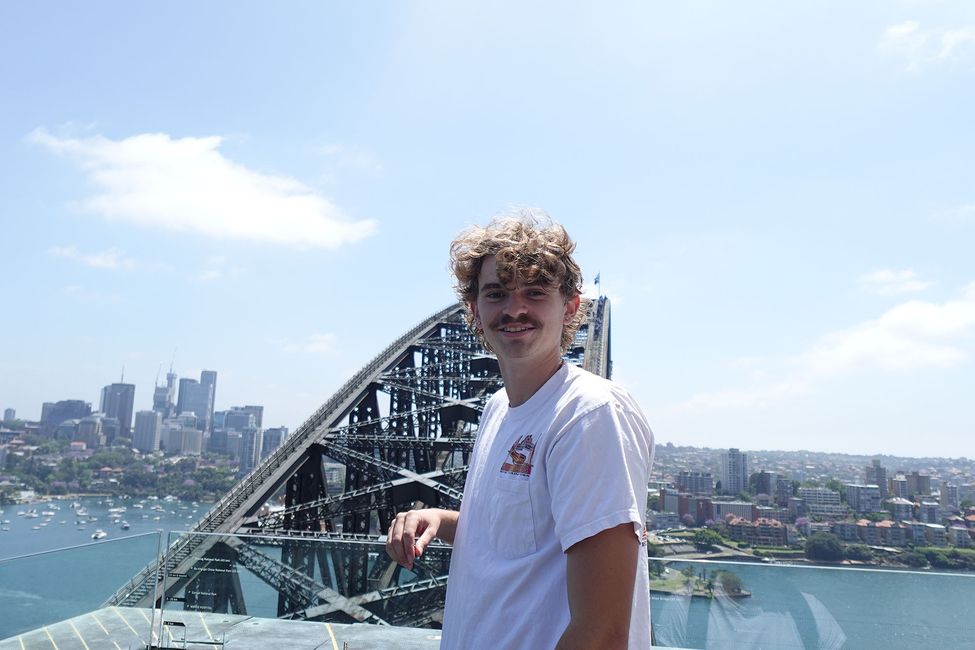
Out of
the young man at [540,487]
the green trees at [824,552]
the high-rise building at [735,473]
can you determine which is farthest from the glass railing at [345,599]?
the high-rise building at [735,473]

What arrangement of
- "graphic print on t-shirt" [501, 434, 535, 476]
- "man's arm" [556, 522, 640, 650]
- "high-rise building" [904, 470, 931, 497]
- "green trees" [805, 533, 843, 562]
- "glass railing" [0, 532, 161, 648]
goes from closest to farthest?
"man's arm" [556, 522, 640, 650], "graphic print on t-shirt" [501, 434, 535, 476], "glass railing" [0, 532, 161, 648], "green trees" [805, 533, 843, 562], "high-rise building" [904, 470, 931, 497]

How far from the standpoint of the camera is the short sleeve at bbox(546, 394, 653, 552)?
1.53 meters

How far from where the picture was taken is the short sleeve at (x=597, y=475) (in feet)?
5.01

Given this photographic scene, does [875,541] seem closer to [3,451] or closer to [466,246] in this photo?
[466,246]

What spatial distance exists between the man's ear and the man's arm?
2.78 ft

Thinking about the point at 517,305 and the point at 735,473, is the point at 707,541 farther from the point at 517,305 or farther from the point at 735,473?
the point at 735,473

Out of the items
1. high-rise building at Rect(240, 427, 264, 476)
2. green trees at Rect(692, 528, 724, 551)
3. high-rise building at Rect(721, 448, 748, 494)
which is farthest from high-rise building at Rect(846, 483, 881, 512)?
high-rise building at Rect(240, 427, 264, 476)

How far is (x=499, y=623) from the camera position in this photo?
1768mm

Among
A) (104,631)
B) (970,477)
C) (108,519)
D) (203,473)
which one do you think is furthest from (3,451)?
(970,477)

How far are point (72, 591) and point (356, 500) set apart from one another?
14.3m

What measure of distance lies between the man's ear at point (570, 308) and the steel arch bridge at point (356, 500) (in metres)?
0.77

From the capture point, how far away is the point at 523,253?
2010mm

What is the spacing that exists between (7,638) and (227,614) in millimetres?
1770

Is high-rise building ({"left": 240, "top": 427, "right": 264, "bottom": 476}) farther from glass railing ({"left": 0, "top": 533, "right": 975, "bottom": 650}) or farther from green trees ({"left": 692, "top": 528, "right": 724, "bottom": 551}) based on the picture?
glass railing ({"left": 0, "top": 533, "right": 975, "bottom": 650})
